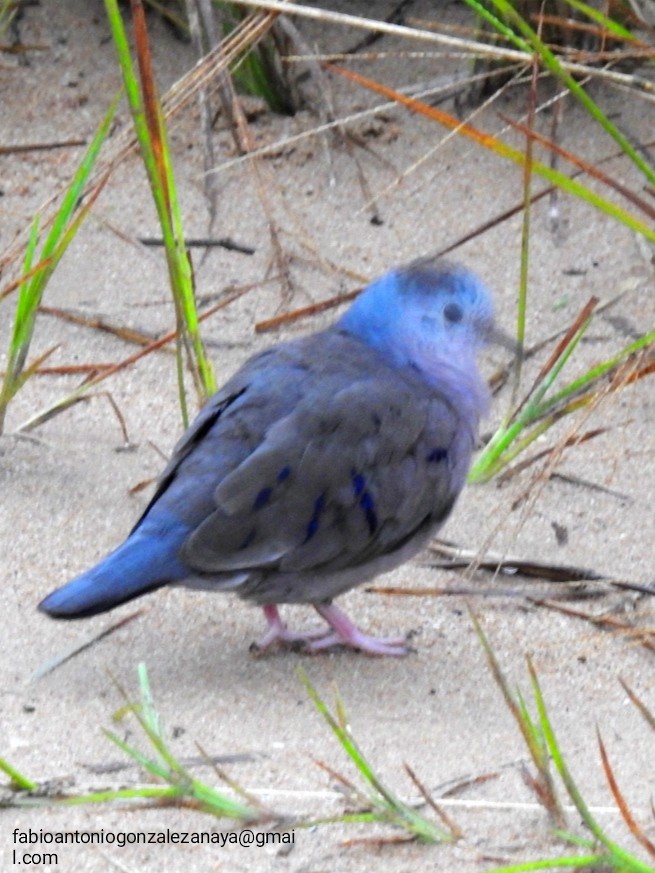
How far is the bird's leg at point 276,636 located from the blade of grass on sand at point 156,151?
508mm

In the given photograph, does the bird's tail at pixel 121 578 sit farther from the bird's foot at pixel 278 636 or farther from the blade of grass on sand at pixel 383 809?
the blade of grass on sand at pixel 383 809

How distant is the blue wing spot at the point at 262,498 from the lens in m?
2.91

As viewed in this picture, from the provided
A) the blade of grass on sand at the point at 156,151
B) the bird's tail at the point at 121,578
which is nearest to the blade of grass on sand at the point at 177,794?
the bird's tail at the point at 121,578

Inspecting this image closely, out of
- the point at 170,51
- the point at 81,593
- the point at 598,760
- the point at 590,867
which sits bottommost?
the point at 598,760

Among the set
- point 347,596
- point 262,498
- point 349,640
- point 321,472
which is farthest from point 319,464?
point 347,596

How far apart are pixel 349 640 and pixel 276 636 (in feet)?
0.51

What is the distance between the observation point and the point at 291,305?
4406 millimetres

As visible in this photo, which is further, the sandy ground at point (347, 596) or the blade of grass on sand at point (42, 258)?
the blade of grass on sand at point (42, 258)

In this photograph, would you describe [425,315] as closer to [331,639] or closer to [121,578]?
[331,639]

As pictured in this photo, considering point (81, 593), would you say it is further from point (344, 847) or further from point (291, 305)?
point (291, 305)

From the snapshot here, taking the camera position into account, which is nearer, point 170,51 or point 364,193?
point 364,193

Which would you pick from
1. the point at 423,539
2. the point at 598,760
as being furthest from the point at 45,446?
the point at 598,760

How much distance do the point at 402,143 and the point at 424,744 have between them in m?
2.55

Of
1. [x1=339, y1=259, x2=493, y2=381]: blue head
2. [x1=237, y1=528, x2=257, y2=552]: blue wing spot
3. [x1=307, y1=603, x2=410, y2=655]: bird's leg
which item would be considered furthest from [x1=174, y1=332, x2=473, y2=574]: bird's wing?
[x1=307, y1=603, x2=410, y2=655]: bird's leg
